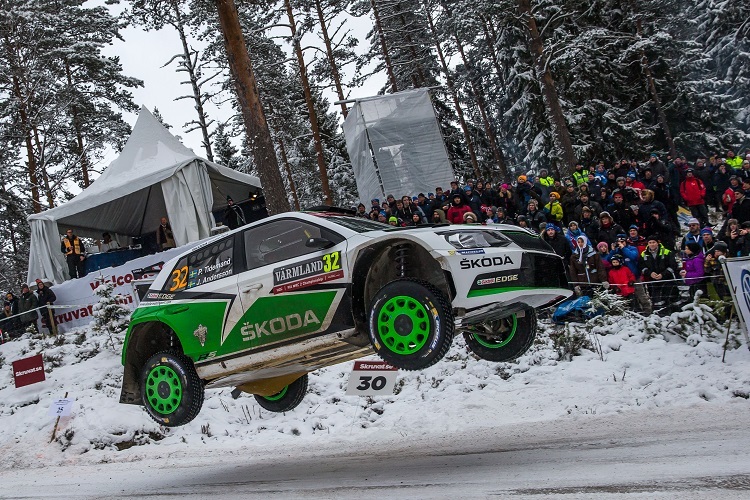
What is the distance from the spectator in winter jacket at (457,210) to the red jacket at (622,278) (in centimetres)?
417

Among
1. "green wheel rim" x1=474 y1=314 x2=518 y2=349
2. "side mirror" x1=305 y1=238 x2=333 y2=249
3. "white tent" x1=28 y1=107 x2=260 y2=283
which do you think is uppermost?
"white tent" x1=28 y1=107 x2=260 y2=283

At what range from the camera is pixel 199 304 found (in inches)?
277

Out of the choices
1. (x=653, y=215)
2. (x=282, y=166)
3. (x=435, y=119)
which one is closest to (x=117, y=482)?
(x=653, y=215)

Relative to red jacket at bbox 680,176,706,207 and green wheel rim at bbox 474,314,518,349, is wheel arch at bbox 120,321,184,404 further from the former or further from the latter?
red jacket at bbox 680,176,706,207

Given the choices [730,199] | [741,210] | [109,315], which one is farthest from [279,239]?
[730,199]

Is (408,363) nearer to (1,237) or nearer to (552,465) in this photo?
(552,465)

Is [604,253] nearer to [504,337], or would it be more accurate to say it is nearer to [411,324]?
[504,337]

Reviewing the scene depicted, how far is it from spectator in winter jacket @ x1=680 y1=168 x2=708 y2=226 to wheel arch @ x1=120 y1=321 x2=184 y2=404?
11.5 metres

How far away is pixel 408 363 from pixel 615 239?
23.8 feet

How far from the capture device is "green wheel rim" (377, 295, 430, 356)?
5.82 meters

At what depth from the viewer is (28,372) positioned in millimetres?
12062

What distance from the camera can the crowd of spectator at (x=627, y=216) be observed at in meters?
10.4

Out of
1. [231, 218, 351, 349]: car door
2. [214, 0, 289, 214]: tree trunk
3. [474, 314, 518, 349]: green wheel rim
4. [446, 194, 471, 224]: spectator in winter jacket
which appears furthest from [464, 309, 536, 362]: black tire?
[446, 194, 471, 224]: spectator in winter jacket

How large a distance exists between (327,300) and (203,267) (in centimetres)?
165
